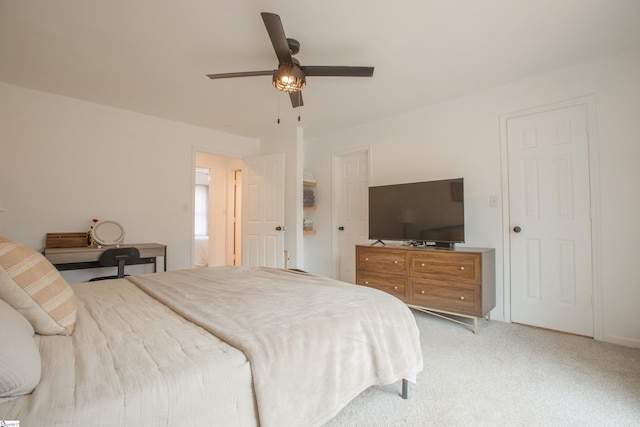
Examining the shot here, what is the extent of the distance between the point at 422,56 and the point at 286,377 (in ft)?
8.34

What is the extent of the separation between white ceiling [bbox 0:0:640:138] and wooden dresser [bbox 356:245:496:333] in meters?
1.70

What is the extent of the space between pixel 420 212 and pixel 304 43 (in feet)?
6.58

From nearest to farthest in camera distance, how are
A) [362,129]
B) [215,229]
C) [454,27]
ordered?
[454,27] < [362,129] < [215,229]

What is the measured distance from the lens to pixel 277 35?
1.70 meters

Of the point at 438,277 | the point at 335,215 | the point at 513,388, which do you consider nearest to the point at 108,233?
the point at 335,215

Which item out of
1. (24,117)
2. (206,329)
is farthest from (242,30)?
(24,117)

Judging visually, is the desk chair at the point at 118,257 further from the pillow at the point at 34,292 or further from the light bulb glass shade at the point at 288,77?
the light bulb glass shade at the point at 288,77

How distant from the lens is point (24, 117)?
9.66 ft

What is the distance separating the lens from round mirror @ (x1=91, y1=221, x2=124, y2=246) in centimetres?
315

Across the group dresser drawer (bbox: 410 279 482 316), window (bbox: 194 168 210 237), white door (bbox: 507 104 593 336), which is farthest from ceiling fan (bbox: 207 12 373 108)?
window (bbox: 194 168 210 237)

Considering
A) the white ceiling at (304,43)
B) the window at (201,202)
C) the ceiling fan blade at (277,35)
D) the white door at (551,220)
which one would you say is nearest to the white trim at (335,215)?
the white ceiling at (304,43)

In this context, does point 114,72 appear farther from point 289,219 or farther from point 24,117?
point 289,219

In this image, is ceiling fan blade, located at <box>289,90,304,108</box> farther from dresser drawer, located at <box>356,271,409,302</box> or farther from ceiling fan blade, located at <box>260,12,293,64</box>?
dresser drawer, located at <box>356,271,409,302</box>

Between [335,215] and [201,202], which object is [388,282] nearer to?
[335,215]
